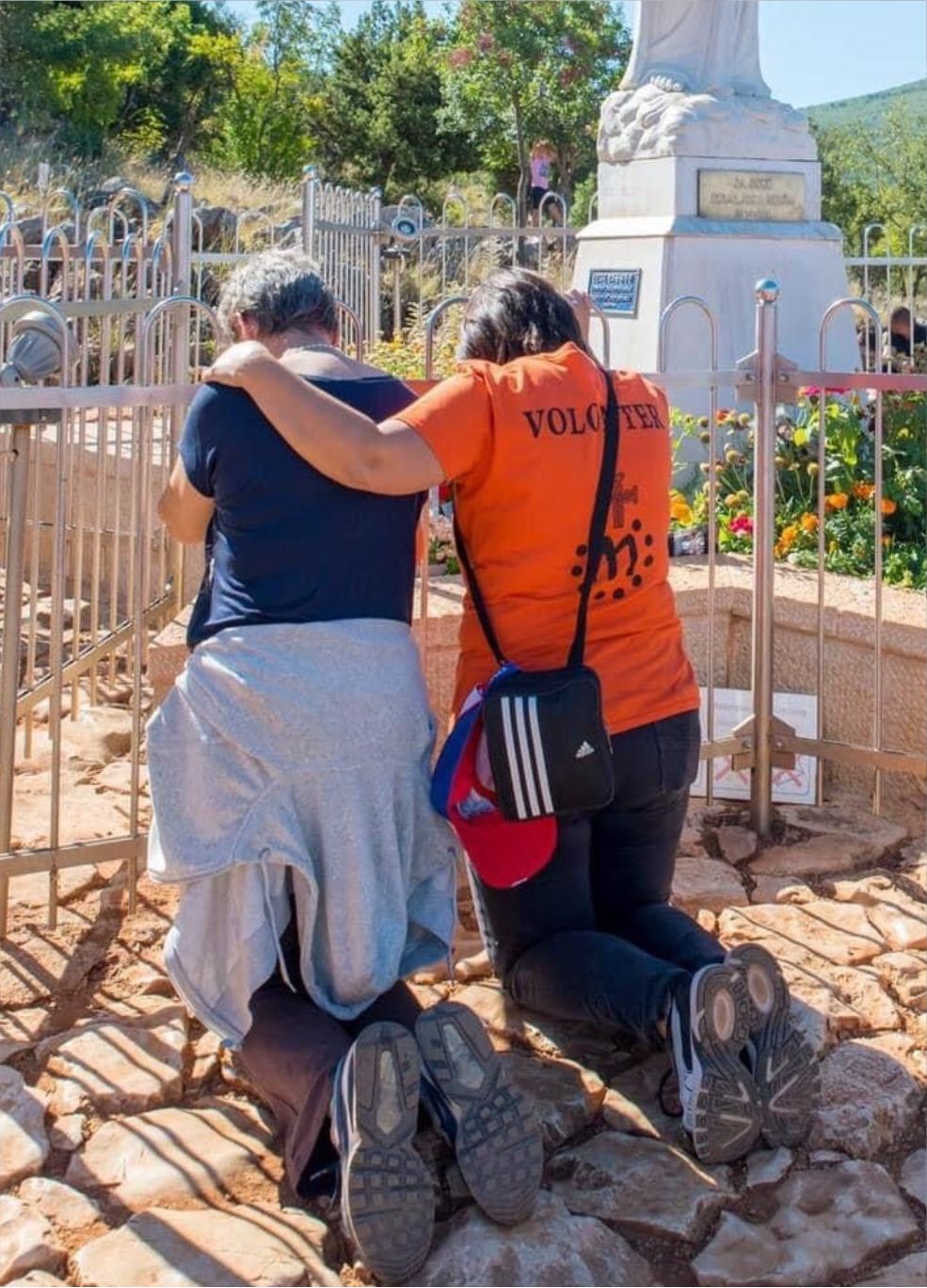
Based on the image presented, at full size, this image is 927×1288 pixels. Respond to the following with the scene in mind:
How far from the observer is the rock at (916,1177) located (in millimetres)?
2594

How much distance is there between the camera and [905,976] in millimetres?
3395

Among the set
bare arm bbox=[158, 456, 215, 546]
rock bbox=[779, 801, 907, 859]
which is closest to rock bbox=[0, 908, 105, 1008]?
bare arm bbox=[158, 456, 215, 546]

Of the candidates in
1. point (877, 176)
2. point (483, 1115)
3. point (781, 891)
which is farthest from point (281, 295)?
point (877, 176)

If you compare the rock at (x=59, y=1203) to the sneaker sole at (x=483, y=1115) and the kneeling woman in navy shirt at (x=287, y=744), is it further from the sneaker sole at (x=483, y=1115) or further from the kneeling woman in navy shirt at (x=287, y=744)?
the sneaker sole at (x=483, y=1115)

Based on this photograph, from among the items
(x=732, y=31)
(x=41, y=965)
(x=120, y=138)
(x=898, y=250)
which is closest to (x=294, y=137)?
(x=120, y=138)

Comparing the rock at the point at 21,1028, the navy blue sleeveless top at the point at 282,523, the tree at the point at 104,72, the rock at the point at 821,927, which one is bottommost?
the rock at the point at 21,1028

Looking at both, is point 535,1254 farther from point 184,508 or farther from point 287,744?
point 184,508

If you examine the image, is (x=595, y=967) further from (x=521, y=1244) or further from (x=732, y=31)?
(x=732, y=31)

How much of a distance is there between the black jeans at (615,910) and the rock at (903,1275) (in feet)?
1.74

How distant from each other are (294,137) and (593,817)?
28751 millimetres

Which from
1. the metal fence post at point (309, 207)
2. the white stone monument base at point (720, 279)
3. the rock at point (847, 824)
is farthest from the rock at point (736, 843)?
the metal fence post at point (309, 207)

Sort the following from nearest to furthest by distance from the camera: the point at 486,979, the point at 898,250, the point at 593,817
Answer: the point at 593,817, the point at 486,979, the point at 898,250

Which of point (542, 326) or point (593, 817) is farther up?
point (542, 326)

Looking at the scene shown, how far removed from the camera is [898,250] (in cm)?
2236
